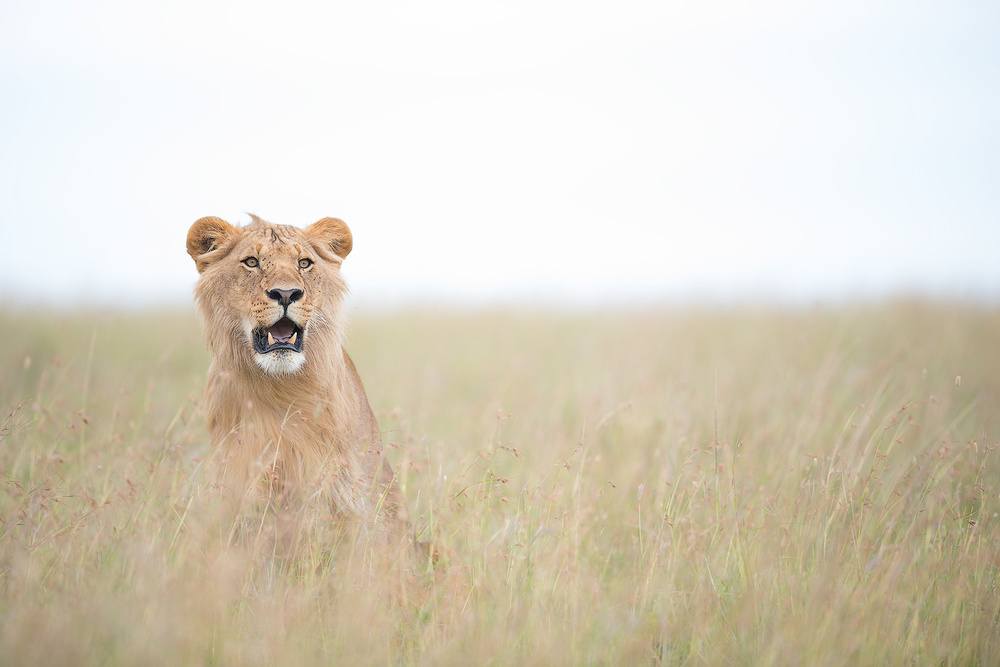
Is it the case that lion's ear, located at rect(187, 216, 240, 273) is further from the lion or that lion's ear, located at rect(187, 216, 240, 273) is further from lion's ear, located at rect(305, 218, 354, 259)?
lion's ear, located at rect(305, 218, 354, 259)

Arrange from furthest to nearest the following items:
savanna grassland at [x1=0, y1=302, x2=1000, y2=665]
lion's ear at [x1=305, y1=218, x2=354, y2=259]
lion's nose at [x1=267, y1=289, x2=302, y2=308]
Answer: lion's ear at [x1=305, y1=218, x2=354, y2=259] < lion's nose at [x1=267, y1=289, x2=302, y2=308] < savanna grassland at [x1=0, y1=302, x2=1000, y2=665]

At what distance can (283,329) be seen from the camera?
302 cm

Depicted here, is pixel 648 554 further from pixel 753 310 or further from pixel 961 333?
pixel 753 310

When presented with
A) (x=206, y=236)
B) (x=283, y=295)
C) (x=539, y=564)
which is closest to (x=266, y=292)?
(x=283, y=295)

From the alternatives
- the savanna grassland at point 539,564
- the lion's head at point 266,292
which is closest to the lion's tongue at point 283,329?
the lion's head at point 266,292

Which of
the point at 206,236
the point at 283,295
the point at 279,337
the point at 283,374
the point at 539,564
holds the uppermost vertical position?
the point at 206,236

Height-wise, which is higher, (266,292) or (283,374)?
(266,292)

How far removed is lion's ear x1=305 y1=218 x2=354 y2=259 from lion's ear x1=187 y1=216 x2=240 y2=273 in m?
0.37

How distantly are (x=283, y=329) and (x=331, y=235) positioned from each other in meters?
0.59

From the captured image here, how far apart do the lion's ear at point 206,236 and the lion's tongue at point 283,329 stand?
0.51 metres

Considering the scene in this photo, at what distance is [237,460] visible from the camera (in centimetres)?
303

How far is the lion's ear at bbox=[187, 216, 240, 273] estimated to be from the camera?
3.09 metres

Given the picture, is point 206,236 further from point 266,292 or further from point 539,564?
point 539,564

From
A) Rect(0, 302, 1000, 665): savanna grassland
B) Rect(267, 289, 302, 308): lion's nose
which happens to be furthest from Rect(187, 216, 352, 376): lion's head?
Answer: Rect(0, 302, 1000, 665): savanna grassland
